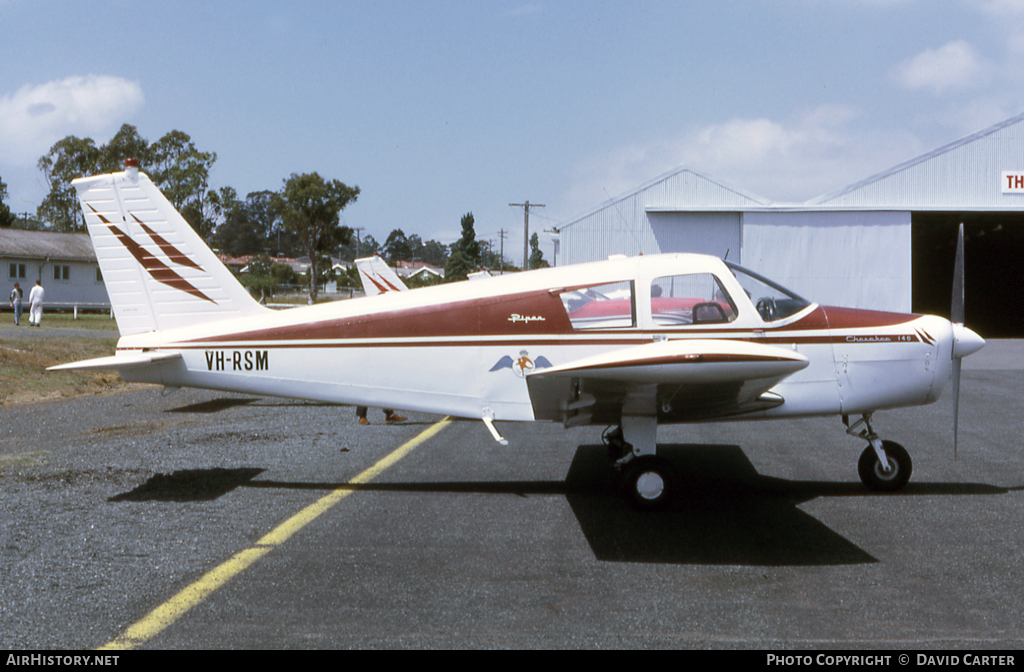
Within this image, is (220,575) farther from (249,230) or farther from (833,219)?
(249,230)

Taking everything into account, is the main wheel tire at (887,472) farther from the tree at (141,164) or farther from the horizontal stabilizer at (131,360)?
the tree at (141,164)

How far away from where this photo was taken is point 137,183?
25.1 ft

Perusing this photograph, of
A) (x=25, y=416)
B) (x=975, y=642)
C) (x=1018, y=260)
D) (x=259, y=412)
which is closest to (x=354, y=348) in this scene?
(x=975, y=642)

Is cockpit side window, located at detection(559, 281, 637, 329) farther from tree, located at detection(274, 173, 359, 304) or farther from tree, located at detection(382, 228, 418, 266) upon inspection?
tree, located at detection(382, 228, 418, 266)

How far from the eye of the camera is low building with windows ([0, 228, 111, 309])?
158 ft

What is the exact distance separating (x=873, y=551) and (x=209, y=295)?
5.79 meters

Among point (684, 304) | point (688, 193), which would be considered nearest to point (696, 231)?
point (688, 193)

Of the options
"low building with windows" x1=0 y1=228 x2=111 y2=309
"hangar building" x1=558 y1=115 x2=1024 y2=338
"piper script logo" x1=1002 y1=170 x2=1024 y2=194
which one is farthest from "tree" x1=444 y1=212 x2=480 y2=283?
"piper script logo" x1=1002 y1=170 x2=1024 y2=194

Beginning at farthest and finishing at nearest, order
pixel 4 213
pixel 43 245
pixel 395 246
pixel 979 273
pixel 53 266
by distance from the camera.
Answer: pixel 395 246 → pixel 4 213 → pixel 43 245 → pixel 53 266 → pixel 979 273

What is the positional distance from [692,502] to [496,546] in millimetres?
2010

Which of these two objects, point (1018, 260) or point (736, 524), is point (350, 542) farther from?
point (1018, 260)

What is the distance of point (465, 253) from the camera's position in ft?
354

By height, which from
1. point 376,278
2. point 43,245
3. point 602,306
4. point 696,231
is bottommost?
point 602,306

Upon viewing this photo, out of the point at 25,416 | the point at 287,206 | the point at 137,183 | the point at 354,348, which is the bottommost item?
the point at 25,416
